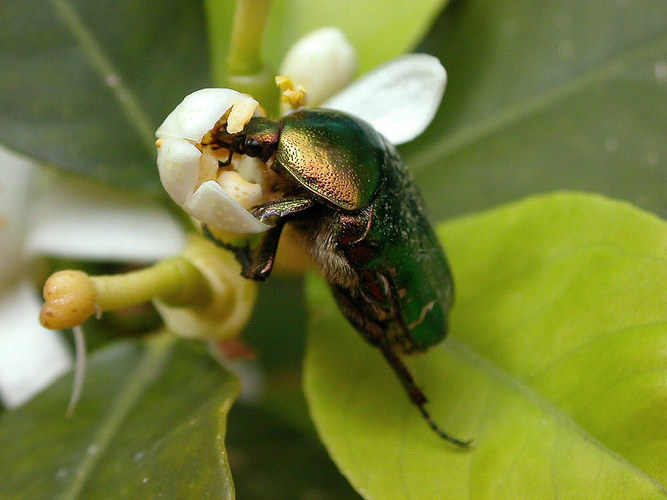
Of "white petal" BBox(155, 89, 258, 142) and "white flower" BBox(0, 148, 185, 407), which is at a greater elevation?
"white petal" BBox(155, 89, 258, 142)

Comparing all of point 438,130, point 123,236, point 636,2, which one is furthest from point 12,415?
point 636,2

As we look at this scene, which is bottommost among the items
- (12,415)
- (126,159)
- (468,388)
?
(468,388)

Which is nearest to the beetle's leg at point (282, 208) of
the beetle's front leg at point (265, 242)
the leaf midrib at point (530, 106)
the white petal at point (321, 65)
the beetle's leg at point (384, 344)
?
the beetle's front leg at point (265, 242)

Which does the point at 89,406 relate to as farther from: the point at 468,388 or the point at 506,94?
the point at 506,94

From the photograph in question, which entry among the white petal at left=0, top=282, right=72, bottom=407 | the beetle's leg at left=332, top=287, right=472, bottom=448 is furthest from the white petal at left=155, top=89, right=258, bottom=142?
the white petal at left=0, top=282, right=72, bottom=407

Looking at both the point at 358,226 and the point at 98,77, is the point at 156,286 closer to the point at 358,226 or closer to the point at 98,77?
the point at 358,226

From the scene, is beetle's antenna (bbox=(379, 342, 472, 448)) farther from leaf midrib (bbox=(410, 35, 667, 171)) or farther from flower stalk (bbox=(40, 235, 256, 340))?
leaf midrib (bbox=(410, 35, 667, 171))

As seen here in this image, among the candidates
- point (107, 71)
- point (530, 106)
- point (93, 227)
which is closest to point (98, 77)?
point (107, 71)
